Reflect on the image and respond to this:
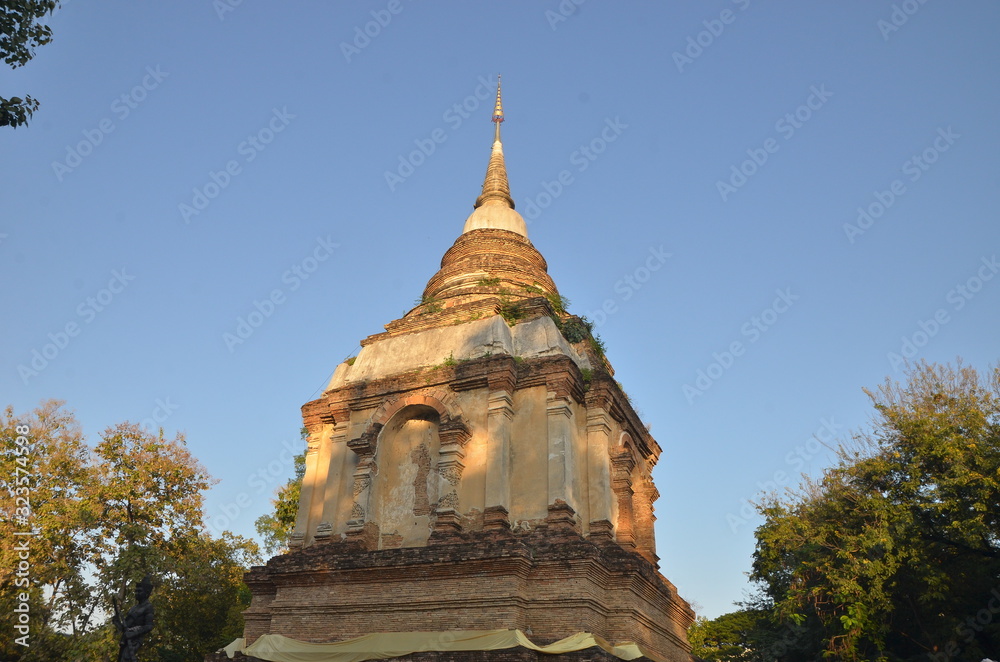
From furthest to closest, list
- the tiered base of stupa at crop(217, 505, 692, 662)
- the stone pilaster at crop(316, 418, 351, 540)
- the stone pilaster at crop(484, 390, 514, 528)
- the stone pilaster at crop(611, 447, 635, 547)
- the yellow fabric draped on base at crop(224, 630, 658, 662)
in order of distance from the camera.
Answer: the stone pilaster at crop(611, 447, 635, 547) < the stone pilaster at crop(316, 418, 351, 540) < the stone pilaster at crop(484, 390, 514, 528) < the tiered base of stupa at crop(217, 505, 692, 662) < the yellow fabric draped on base at crop(224, 630, 658, 662)

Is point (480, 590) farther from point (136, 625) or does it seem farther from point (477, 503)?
point (136, 625)

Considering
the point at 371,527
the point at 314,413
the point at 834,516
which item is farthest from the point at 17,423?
the point at 834,516

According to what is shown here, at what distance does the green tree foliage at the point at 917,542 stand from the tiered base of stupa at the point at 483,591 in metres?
6.89

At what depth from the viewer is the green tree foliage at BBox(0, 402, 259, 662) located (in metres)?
22.4

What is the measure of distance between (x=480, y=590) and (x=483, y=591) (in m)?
0.06

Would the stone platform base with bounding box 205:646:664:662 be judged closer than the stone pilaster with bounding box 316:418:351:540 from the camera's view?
Yes

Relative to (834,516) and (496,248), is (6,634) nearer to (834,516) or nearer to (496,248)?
(496,248)

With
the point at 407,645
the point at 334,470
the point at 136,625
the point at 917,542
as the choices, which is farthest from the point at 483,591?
the point at 917,542

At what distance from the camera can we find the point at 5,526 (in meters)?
22.4

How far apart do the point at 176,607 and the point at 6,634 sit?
5.91m

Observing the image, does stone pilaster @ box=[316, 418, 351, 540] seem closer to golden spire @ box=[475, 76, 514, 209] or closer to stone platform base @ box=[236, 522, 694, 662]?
stone platform base @ box=[236, 522, 694, 662]

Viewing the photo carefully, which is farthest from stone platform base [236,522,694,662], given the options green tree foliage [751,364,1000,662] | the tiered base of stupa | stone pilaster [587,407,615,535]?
green tree foliage [751,364,1000,662]

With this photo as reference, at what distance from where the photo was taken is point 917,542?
722 inches

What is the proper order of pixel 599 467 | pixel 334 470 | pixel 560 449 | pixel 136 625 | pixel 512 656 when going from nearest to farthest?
pixel 512 656 → pixel 136 625 → pixel 560 449 → pixel 599 467 → pixel 334 470
